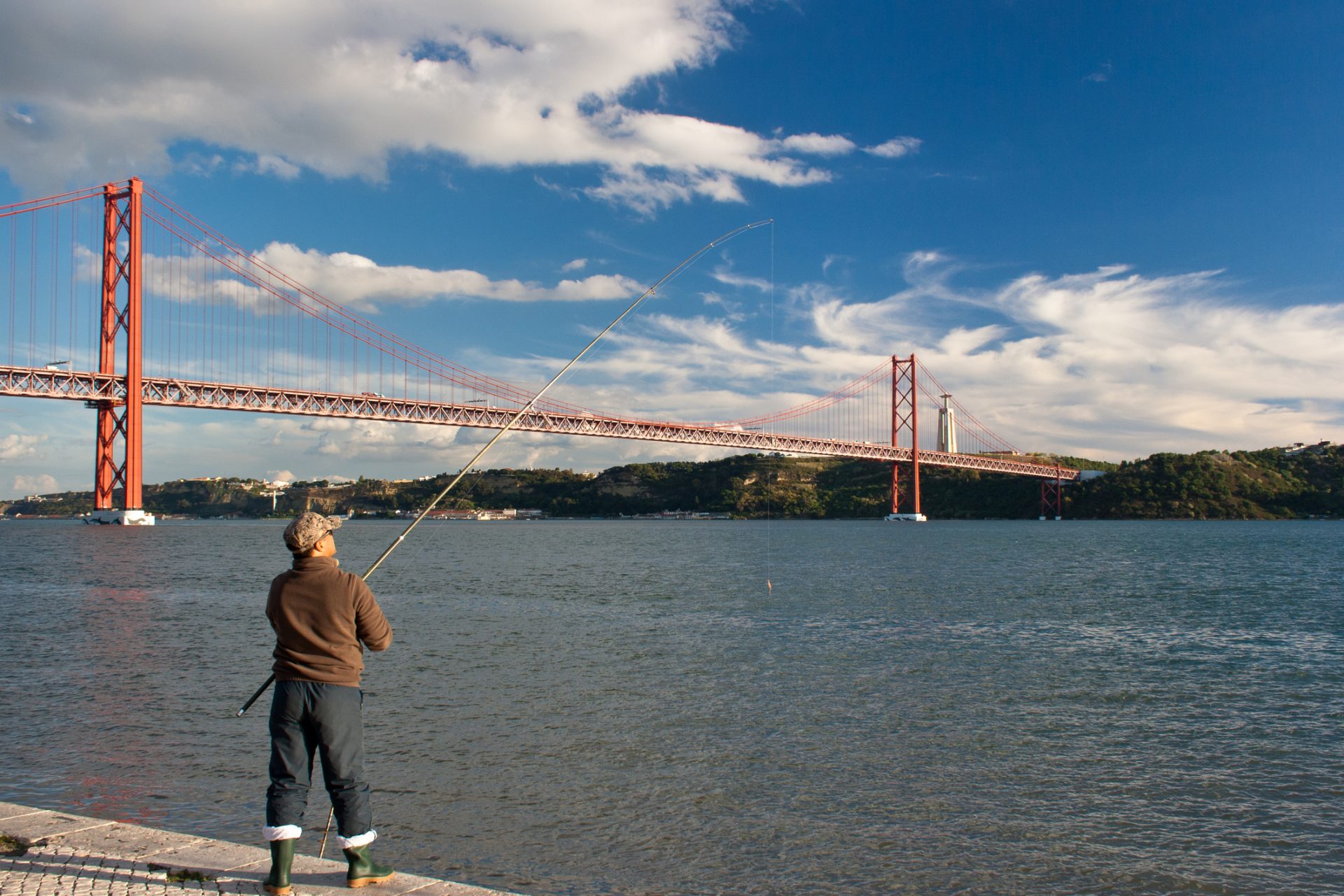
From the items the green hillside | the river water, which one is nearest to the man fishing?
the river water

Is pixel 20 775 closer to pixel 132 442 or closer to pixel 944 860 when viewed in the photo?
pixel 944 860

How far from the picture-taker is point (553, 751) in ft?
24.8

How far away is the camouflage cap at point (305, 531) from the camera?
3.91 meters

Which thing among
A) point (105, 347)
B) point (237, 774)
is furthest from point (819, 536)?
point (237, 774)

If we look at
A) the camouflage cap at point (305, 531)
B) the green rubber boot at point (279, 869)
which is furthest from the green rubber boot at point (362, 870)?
the camouflage cap at point (305, 531)

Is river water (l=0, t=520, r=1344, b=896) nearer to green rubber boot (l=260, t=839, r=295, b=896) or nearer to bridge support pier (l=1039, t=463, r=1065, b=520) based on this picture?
green rubber boot (l=260, t=839, r=295, b=896)

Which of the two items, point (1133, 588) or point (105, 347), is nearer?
point (1133, 588)

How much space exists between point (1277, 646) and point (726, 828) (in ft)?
39.9

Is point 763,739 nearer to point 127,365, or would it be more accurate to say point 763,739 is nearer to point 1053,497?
point 127,365

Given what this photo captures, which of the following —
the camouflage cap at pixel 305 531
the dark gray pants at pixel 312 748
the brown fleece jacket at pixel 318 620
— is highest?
the camouflage cap at pixel 305 531

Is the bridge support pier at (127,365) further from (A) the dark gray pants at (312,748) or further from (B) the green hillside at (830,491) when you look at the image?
(A) the dark gray pants at (312,748)

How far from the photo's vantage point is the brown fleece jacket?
3.91m

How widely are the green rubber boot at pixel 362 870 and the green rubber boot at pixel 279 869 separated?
235 mm

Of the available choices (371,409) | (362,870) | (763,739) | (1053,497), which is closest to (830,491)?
(1053,497)
